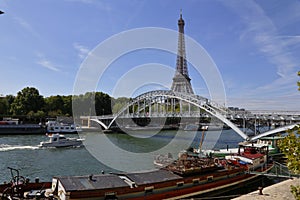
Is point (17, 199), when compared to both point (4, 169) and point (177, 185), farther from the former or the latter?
point (4, 169)

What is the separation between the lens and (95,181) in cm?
912

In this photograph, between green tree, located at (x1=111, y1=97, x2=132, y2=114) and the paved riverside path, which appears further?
green tree, located at (x1=111, y1=97, x2=132, y2=114)

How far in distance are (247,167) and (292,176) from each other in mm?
2195

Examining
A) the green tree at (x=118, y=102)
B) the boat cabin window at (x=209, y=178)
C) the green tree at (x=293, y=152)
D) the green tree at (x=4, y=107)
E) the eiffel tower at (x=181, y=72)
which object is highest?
the eiffel tower at (x=181, y=72)

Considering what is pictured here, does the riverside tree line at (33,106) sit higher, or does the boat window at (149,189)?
the riverside tree line at (33,106)

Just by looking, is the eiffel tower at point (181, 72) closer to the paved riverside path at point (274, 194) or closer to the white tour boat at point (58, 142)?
the white tour boat at point (58, 142)

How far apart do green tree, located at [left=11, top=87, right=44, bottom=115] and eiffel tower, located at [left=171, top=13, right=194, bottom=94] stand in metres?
31.0

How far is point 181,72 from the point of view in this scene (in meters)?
72.3

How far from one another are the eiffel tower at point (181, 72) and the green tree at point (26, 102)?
31026mm

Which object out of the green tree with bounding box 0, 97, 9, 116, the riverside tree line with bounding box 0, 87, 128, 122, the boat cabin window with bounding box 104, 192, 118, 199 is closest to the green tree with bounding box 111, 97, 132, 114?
the riverside tree line with bounding box 0, 87, 128, 122

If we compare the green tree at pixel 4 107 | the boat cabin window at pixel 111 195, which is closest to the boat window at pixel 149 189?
the boat cabin window at pixel 111 195

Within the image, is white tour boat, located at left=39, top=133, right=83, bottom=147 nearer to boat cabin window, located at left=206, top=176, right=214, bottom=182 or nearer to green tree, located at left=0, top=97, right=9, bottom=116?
boat cabin window, located at left=206, top=176, right=214, bottom=182

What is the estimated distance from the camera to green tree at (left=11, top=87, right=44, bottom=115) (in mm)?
49656

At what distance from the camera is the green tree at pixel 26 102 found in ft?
163
